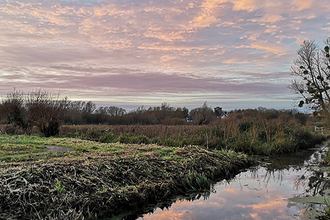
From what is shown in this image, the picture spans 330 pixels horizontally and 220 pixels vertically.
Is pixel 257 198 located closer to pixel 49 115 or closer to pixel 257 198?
pixel 257 198

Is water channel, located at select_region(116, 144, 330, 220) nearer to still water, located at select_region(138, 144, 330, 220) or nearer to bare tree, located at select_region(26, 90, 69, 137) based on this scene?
still water, located at select_region(138, 144, 330, 220)

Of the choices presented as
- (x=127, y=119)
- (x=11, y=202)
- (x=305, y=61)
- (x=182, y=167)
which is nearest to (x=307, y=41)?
(x=305, y=61)

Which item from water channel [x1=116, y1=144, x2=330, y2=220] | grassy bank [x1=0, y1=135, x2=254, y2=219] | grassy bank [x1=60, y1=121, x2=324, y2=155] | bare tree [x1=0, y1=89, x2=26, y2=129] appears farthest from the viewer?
bare tree [x1=0, y1=89, x2=26, y2=129]

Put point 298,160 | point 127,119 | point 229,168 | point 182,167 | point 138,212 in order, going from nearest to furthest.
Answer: point 138,212 → point 182,167 → point 229,168 → point 298,160 → point 127,119

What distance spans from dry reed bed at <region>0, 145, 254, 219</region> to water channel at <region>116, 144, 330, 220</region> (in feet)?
1.37

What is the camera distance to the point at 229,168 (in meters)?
8.89

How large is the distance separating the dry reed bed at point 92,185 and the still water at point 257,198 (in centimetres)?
49

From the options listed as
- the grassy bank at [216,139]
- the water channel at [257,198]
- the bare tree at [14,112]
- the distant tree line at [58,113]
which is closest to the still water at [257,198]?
the water channel at [257,198]

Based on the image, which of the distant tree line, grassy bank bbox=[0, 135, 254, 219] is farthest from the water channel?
the distant tree line

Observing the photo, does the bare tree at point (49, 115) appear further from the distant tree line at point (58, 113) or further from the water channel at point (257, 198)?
the water channel at point (257, 198)

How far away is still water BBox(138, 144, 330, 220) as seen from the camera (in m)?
5.38

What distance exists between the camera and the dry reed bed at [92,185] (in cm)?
438

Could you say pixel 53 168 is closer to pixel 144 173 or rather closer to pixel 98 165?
pixel 98 165

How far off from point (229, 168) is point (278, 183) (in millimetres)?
1567
